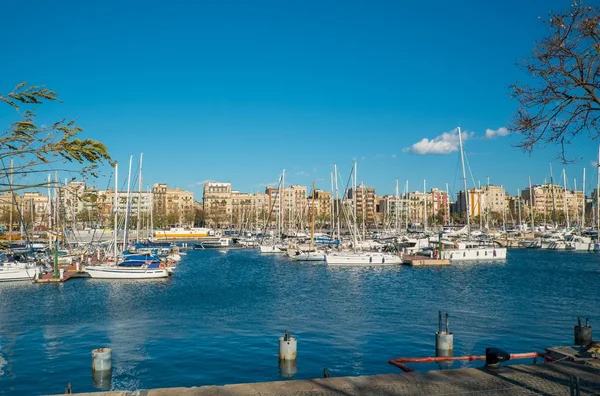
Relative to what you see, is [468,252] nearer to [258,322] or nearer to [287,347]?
[258,322]

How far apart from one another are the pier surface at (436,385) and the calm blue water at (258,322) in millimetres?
6590

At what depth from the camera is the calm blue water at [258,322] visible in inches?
855

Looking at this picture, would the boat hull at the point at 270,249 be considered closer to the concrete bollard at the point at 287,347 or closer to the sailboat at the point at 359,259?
the sailboat at the point at 359,259

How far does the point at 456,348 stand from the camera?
80.7 ft

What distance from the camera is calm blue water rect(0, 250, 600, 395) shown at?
21719 millimetres

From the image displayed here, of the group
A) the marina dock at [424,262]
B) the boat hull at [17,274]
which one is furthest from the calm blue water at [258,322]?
the marina dock at [424,262]

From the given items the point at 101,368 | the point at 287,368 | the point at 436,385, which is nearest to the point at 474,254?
the point at 287,368

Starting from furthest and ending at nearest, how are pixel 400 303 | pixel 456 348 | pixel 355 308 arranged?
pixel 400 303 → pixel 355 308 → pixel 456 348

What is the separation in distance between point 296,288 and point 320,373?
27.6 meters

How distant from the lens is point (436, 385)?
13672 mm

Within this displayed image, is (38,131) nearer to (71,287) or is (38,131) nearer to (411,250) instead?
(71,287)

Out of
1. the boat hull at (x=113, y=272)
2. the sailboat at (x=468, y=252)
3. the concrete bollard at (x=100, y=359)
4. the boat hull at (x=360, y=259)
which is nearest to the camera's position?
the concrete bollard at (x=100, y=359)

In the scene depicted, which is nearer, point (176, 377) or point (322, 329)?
point (176, 377)

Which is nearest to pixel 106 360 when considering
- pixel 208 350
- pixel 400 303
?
pixel 208 350
